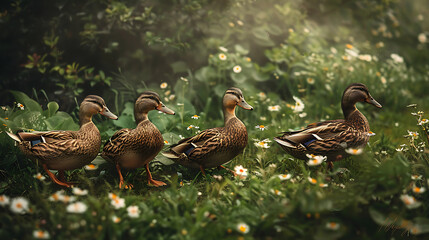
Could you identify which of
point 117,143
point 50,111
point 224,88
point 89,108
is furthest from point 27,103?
point 224,88

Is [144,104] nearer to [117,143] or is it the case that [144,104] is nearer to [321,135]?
[117,143]

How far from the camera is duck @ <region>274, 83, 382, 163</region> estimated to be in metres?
3.37

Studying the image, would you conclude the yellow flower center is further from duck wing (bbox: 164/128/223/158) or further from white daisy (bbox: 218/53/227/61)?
white daisy (bbox: 218/53/227/61)

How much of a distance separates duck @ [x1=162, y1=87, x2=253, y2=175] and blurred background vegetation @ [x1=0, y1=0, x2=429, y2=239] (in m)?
0.20

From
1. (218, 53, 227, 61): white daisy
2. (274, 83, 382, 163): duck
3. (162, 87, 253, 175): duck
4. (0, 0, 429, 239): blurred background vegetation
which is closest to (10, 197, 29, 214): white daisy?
(0, 0, 429, 239): blurred background vegetation

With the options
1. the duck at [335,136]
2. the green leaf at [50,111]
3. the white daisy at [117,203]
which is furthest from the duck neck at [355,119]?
the green leaf at [50,111]

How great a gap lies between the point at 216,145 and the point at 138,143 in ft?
2.03

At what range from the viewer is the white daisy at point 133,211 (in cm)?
261

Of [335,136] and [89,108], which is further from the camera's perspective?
[335,136]

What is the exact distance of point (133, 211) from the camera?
8.71ft

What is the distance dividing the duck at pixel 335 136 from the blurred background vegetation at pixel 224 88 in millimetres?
192

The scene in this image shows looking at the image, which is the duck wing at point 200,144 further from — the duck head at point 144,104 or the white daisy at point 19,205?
the white daisy at point 19,205

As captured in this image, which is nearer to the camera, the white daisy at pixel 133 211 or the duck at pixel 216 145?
the white daisy at pixel 133 211

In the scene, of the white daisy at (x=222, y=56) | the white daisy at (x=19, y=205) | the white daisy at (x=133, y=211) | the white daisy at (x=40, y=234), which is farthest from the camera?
the white daisy at (x=222, y=56)
